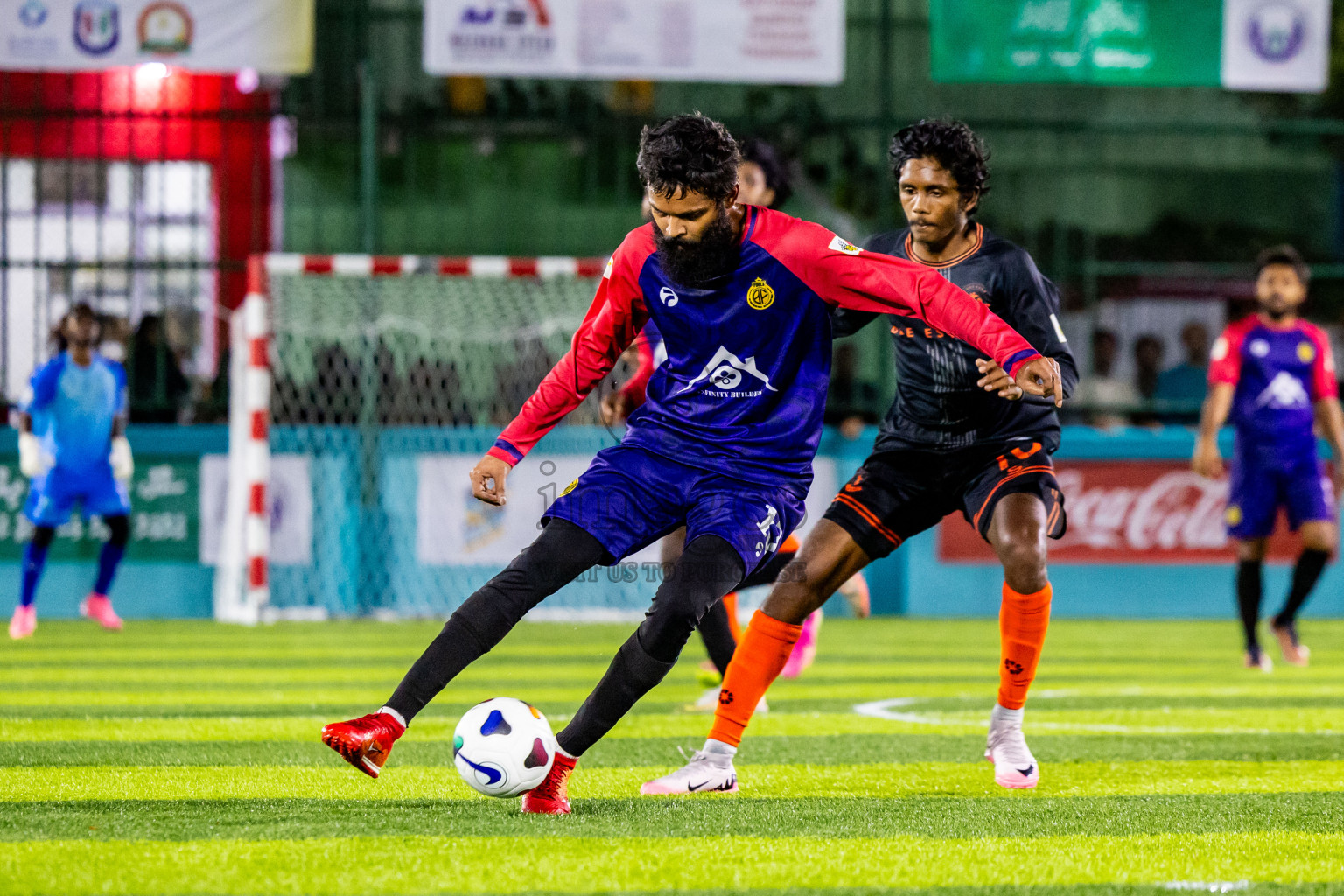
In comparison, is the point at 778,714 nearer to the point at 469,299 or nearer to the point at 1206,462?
the point at 1206,462

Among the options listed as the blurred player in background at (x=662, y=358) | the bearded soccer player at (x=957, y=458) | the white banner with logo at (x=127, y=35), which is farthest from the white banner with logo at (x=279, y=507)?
the bearded soccer player at (x=957, y=458)

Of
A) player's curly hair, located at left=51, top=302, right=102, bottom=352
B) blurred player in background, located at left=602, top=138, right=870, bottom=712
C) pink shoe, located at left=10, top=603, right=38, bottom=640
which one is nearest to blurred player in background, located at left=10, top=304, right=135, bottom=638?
player's curly hair, located at left=51, top=302, right=102, bottom=352

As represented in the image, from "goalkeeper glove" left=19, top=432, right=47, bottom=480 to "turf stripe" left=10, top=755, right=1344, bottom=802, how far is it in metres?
6.42

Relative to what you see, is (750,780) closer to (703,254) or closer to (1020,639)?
(1020,639)

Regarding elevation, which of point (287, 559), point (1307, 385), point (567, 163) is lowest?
point (287, 559)

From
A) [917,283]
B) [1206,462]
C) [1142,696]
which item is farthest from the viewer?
[1206,462]

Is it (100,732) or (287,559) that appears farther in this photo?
(287,559)

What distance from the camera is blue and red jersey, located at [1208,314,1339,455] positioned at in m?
8.96

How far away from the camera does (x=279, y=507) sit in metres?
Result: 12.4

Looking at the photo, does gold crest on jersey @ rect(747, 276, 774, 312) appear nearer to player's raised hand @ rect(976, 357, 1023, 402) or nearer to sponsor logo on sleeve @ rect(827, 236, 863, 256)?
sponsor logo on sleeve @ rect(827, 236, 863, 256)

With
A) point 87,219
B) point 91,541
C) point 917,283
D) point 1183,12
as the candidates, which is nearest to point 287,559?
point 91,541

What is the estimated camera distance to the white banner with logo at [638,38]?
475 inches

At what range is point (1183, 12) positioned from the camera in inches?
488

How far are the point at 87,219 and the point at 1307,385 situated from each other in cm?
1192
